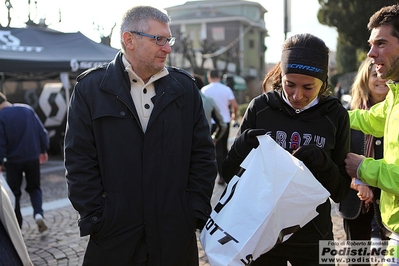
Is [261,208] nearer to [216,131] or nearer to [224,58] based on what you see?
[216,131]

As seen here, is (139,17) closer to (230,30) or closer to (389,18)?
(389,18)

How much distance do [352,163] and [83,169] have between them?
1.39m

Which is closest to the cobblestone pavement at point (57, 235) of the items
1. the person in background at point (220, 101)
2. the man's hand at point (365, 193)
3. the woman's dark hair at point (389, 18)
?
the person in background at point (220, 101)

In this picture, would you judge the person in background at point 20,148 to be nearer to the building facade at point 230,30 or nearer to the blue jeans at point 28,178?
the blue jeans at point 28,178

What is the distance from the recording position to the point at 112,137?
93.1 inches

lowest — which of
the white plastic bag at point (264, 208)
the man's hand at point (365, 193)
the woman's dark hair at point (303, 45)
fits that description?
the man's hand at point (365, 193)

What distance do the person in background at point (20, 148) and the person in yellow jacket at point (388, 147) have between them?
4557mm

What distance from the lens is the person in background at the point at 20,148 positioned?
19.4ft

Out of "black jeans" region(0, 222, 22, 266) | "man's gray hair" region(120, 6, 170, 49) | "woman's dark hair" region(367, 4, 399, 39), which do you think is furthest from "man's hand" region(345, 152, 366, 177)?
"black jeans" region(0, 222, 22, 266)

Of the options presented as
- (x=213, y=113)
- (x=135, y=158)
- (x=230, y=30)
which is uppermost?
(x=135, y=158)

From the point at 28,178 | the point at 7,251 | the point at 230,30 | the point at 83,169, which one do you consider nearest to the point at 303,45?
the point at 83,169

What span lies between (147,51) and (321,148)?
1041mm

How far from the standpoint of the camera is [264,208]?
2.06 meters

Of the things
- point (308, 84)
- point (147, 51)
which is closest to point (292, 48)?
point (308, 84)
